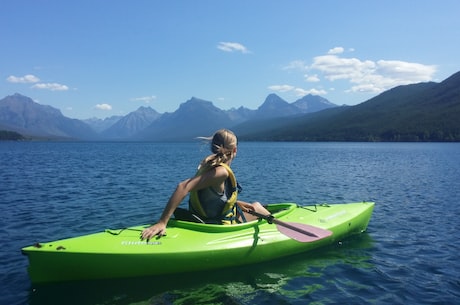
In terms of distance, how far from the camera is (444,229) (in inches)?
531

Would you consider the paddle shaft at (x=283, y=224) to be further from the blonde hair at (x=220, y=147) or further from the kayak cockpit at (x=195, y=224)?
the blonde hair at (x=220, y=147)

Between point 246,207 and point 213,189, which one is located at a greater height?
point 213,189

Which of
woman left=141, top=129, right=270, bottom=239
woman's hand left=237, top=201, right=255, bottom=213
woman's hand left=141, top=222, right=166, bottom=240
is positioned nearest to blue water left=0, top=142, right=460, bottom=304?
woman's hand left=141, top=222, right=166, bottom=240

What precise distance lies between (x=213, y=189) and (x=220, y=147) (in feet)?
3.27

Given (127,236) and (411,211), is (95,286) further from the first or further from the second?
(411,211)

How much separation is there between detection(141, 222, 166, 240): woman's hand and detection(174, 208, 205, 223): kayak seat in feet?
2.97

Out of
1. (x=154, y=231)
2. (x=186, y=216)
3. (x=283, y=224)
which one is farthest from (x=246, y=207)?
(x=154, y=231)

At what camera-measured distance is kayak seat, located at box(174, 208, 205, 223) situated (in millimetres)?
8648

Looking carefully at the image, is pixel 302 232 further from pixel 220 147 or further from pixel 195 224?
pixel 220 147

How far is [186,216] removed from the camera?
884 cm

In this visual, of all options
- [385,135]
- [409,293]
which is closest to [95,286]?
[409,293]

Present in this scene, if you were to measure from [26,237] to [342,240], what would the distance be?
1022 cm

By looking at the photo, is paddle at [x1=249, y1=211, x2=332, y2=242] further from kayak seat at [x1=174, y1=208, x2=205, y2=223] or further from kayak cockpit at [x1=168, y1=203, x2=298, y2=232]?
kayak seat at [x1=174, y1=208, x2=205, y2=223]

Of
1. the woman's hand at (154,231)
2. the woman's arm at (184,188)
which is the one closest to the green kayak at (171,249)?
the woman's hand at (154,231)
